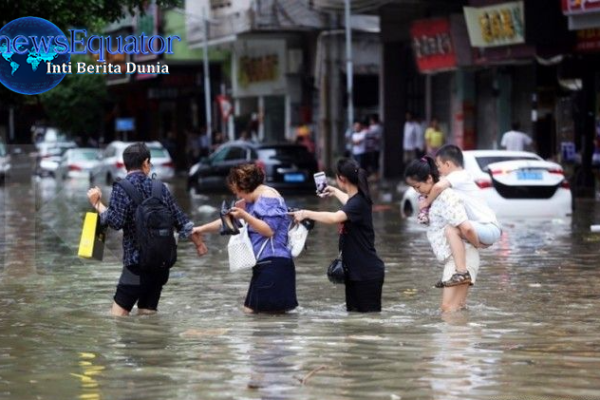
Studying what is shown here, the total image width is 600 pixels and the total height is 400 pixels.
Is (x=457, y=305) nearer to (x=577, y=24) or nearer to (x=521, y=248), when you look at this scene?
(x=521, y=248)

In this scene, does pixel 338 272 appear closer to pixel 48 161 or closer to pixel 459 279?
pixel 459 279

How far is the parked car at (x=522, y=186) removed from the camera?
77.4 ft

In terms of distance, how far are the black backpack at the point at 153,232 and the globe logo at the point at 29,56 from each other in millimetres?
9723

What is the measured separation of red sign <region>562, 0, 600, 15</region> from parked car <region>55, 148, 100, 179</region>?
2402 centimetres

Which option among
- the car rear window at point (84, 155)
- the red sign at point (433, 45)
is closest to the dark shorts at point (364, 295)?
the red sign at point (433, 45)

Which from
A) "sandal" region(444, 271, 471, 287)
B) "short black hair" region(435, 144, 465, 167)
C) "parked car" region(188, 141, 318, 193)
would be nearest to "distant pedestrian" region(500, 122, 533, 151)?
"parked car" region(188, 141, 318, 193)

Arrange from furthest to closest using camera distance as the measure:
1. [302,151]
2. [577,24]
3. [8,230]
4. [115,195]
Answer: [302,151] → [577,24] → [8,230] → [115,195]

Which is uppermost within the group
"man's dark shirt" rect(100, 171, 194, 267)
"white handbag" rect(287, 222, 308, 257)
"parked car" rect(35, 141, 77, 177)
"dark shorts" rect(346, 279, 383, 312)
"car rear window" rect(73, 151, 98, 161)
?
"man's dark shirt" rect(100, 171, 194, 267)

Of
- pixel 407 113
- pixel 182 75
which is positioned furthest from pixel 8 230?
pixel 182 75

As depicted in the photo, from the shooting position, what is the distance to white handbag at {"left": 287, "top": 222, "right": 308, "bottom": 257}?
1145 centimetres

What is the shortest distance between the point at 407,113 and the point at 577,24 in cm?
1272

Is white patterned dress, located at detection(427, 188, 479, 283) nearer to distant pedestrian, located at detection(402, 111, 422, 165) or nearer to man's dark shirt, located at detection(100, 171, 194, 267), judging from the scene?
man's dark shirt, located at detection(100, 171, 194, 267)

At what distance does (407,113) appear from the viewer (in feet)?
135

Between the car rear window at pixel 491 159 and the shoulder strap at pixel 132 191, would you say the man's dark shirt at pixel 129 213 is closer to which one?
the shoulder strap at pixel 132 191
